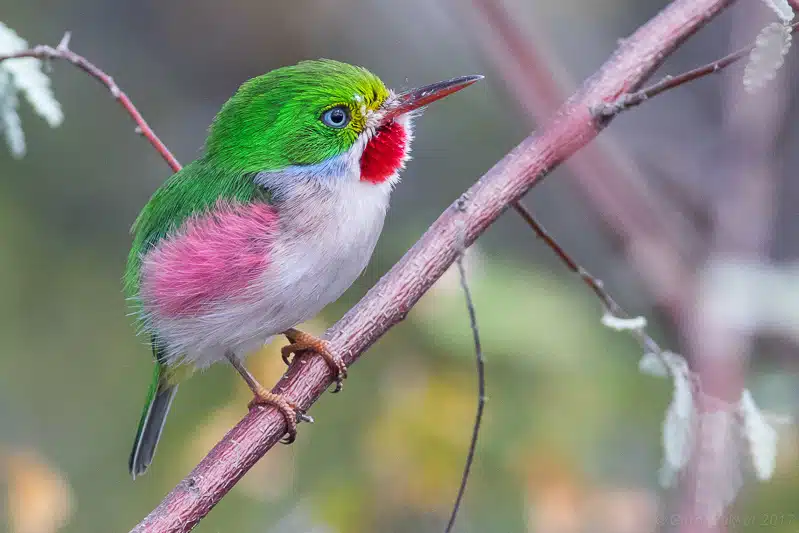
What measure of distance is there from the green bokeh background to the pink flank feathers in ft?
2.05

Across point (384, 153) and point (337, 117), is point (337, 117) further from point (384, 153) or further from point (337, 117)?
point (384, 153)

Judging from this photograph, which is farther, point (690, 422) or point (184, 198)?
point (184, 198)

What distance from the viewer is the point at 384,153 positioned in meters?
2.56

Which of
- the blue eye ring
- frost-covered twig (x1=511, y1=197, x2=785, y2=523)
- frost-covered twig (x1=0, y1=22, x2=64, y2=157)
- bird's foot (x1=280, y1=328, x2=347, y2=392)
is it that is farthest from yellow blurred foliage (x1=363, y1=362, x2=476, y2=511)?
frost-covered twig (x1=0, y1=22, x2=64, y2=157)

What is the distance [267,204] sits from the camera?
250cm

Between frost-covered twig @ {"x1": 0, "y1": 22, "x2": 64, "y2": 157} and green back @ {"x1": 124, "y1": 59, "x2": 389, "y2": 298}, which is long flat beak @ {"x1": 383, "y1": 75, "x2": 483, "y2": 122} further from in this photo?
frost-covered twig @ {"x1": 0, "y1": 22, "x2": 64, "y2": 157}

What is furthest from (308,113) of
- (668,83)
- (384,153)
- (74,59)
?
(668,83)

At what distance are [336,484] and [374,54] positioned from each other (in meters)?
2.78

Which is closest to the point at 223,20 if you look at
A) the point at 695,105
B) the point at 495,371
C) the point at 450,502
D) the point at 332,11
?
the point at 332,11

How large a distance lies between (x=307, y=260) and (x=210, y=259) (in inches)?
10.2

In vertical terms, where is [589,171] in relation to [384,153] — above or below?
below

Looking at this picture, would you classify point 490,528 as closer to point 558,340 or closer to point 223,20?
point 558,340

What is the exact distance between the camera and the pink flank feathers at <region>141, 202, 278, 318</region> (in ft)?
8.07

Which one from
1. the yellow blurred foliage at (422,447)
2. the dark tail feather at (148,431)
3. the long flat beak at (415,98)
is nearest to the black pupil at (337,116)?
the long flat beak at (415,98)
